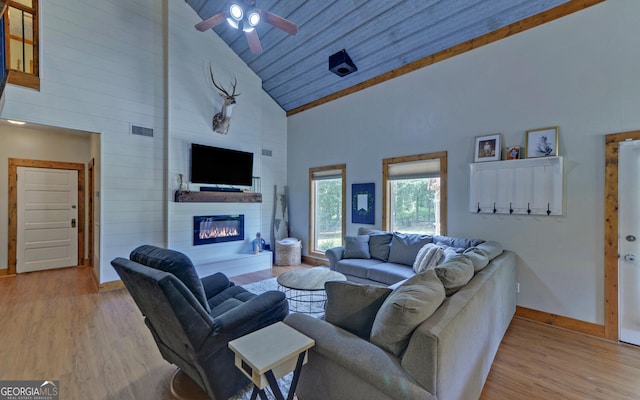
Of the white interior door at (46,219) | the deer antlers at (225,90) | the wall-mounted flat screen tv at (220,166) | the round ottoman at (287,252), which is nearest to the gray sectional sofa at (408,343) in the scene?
the wall-mounted flat screen tv at (220,166)

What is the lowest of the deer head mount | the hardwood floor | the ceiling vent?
the hardwood floor

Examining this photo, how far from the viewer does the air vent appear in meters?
4.66

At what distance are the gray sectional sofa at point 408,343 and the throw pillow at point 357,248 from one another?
2.17 m

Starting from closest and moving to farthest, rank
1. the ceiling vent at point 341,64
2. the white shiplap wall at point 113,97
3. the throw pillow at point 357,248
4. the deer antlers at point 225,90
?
the white shiplap wall at point 113,97 → the throw pillow at point 357,248 → the ceiling vent at point 341,64 → the deer antlers at point 225,90

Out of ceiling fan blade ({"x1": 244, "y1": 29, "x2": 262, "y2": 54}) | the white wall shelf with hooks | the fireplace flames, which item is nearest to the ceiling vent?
ceiling fan blade ({"x1": 244, "y1": 29, "x2": 262, "y2": 54})

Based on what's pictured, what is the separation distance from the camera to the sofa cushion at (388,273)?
11.9 feet

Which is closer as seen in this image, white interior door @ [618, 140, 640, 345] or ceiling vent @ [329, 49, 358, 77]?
white interior door @ [618, 140, 640, 345]

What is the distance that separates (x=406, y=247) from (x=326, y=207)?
7.91ft

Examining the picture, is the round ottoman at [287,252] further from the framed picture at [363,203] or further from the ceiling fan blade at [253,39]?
the ceiling fan blade at [253,39]

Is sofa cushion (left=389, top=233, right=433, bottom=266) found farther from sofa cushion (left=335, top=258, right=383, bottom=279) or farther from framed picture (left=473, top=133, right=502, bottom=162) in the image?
framed picture (left=473, top=133, right=502, bottom=162)

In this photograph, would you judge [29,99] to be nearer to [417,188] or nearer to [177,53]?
[177,53]

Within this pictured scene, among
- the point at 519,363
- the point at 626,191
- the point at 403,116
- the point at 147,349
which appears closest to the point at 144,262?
the point at 147,349

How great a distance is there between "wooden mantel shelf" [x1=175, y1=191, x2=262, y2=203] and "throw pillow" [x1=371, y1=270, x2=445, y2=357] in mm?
4311

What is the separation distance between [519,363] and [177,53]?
256 inches
